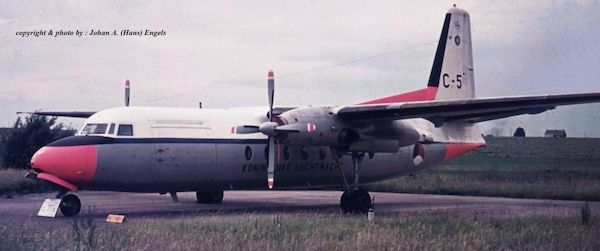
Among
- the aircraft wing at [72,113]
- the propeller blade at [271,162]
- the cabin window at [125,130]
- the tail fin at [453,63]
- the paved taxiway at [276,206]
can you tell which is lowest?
the paved taxiway at [276,206]

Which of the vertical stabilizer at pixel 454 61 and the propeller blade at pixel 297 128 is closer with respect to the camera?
the propeller blade at pixel 297 128

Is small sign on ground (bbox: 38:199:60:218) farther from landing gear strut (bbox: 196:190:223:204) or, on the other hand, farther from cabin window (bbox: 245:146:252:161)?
landing gear strut (bbox: 196:190:223:204)

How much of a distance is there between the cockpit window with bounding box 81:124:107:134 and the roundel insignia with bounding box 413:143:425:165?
9886 mm

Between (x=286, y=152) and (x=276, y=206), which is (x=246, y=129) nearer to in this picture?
(x=286, y=152)

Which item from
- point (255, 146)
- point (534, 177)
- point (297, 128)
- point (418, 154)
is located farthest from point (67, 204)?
point (534, 177)

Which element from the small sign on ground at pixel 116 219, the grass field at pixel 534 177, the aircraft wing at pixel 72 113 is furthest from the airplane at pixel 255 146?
the aircraft wing at pixel 72 113

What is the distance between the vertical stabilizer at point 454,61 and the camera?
2245cm

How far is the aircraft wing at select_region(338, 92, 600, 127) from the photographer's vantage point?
15.6 m

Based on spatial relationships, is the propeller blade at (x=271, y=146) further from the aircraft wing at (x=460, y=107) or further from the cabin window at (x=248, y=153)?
the aircraft wing at (x=460, y=107)

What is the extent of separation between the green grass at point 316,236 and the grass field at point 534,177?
617cm

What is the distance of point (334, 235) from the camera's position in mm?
11922

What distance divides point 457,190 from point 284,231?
15.2 m

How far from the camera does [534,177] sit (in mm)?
23141

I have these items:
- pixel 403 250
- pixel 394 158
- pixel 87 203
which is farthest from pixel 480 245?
pixel 87 203
